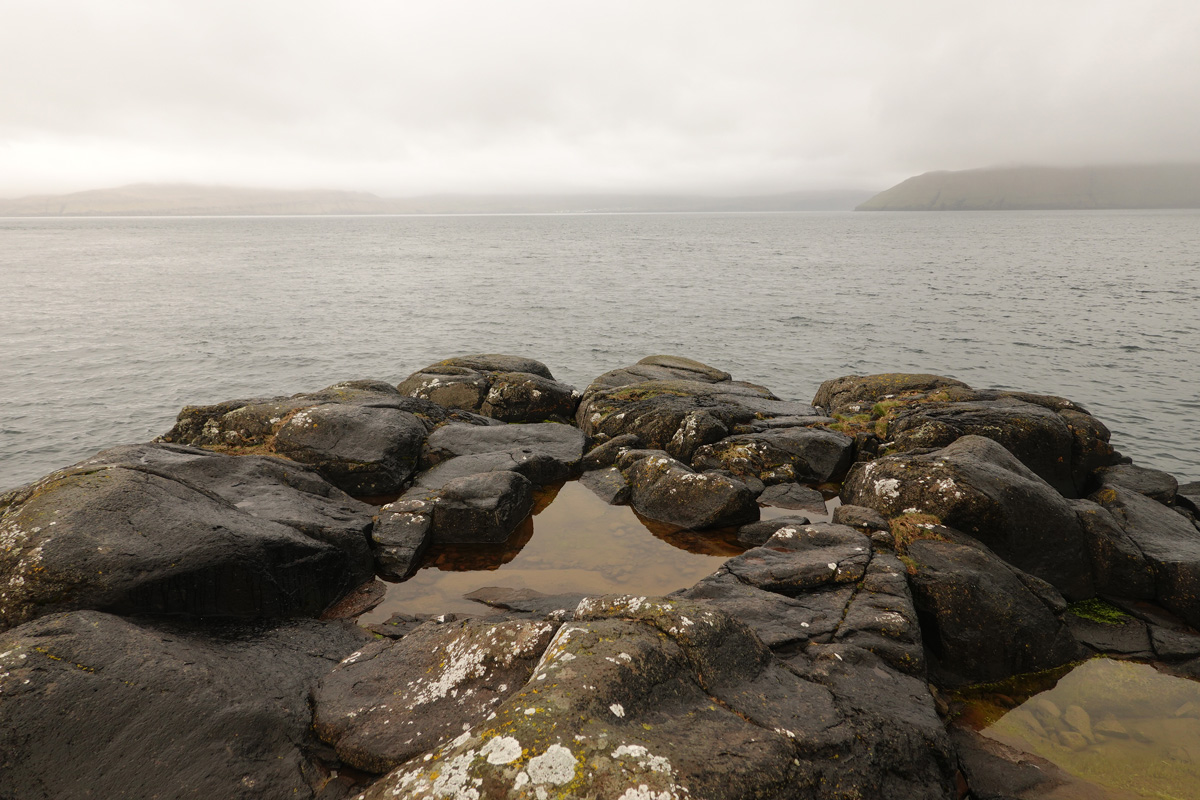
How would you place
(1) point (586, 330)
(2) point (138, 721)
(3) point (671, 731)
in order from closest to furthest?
(3) point (671, 731) → (2) point (138, 721) → (1) point (586, 330)

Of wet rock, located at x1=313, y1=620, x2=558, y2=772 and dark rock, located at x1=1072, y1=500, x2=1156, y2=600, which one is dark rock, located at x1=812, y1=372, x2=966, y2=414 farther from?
wet rock, located at x1=313, y1=620, x2=558, y2=772

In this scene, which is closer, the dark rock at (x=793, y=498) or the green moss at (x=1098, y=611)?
the green moss at (x=1098, y=611)

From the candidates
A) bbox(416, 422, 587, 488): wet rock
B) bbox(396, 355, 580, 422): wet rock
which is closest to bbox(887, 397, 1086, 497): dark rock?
bbox(416, 422, 587, 488): wet rock

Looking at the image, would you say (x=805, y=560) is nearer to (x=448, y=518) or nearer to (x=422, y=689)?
(x=422, y=689)

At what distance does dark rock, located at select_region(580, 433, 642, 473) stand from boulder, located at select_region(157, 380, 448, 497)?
4.57 metres

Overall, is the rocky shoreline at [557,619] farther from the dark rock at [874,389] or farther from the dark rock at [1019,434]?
the dark rock at [874,389]

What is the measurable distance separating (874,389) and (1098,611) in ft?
39.1

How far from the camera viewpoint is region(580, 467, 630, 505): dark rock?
49.1 ft

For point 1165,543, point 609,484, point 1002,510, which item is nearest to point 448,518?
point 609,484

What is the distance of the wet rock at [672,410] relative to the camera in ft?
56.7

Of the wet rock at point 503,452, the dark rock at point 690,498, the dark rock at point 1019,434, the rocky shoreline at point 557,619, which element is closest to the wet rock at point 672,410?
the rocky shoreline at point 557,619

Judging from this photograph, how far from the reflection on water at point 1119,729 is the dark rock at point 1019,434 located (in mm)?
6360

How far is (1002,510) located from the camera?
1063cm

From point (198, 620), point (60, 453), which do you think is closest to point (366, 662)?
point (198, 620)
